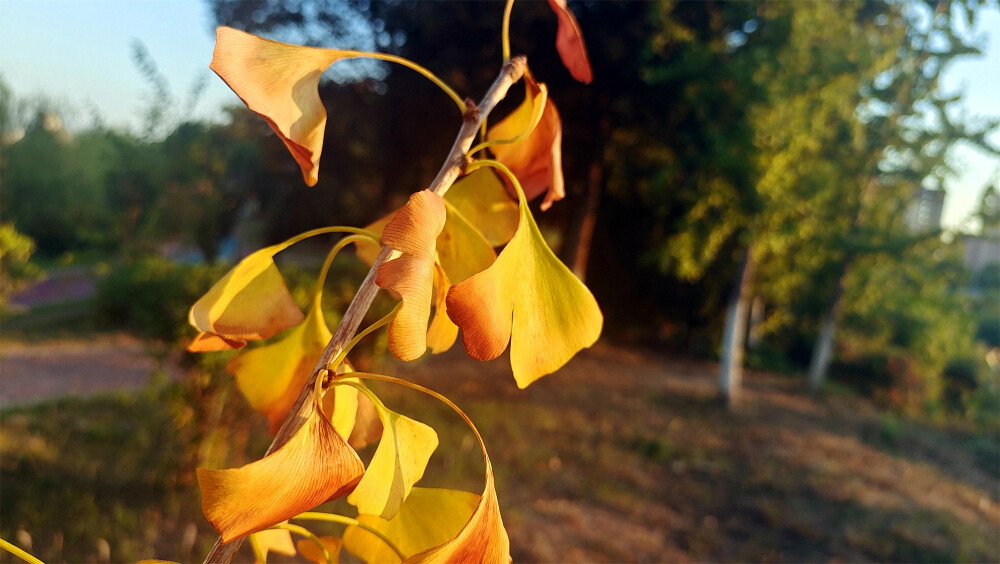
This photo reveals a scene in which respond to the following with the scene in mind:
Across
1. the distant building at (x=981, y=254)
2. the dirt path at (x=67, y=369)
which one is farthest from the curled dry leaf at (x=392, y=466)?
the distant building at (x=981, y=254)

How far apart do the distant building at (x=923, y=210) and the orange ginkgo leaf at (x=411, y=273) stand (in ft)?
25.6

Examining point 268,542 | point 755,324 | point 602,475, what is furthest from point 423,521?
point 755,324

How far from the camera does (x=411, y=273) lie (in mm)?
448

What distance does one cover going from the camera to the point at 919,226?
23.2ft

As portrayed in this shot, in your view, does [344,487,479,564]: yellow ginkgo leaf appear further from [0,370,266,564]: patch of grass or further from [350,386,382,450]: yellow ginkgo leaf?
[0,370,266,564]: patch of grass

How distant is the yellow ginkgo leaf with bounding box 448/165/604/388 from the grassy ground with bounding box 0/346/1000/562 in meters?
2.76

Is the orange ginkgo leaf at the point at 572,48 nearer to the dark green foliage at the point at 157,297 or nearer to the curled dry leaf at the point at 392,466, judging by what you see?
the curled dry leaf at the point at 392,466

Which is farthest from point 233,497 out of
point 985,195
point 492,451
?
point 985,195

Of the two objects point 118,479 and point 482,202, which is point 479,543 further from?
point 118,479

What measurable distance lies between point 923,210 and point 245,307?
8.16 metres

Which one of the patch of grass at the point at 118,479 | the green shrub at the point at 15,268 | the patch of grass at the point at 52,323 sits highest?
the green shrub at the point at 15,268

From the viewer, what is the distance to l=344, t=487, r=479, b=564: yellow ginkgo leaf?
559 mm

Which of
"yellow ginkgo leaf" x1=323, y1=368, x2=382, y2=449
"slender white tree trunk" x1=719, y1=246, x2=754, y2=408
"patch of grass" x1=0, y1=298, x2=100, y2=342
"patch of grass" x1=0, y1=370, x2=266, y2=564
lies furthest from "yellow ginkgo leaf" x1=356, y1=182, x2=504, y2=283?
"patch of grass" x1=0, y1=298, x2=100, y2=342

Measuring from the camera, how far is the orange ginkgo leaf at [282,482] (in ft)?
1.32
